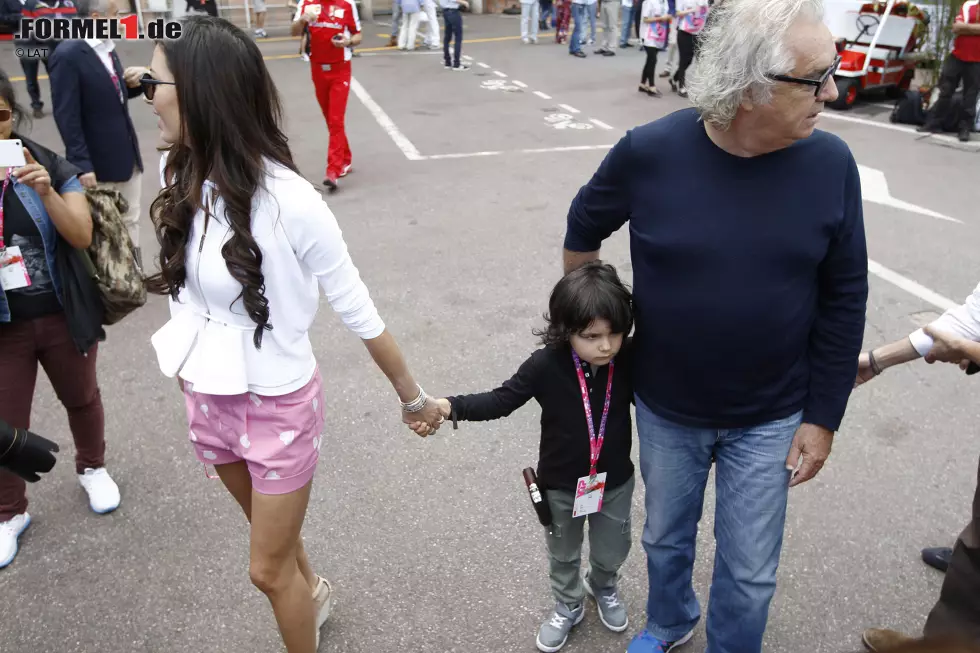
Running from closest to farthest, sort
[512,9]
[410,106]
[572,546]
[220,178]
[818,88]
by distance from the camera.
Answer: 1. [818,88]
2. [220,178]
3. [572,546]
4. [410,106]
5. [512,9]

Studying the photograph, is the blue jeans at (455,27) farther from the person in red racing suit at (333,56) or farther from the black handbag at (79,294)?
the black handbag at (79,294)

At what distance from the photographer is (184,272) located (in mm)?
2090

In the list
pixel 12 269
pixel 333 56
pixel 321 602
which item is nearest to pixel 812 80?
pixel 321 602

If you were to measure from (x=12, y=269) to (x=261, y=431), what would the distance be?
4.25ft

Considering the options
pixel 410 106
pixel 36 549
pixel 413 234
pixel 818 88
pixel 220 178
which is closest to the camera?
pixel 818 88

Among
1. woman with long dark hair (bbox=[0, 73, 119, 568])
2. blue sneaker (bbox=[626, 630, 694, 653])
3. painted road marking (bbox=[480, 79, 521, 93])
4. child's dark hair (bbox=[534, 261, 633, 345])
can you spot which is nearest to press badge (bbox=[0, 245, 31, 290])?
woman with long dark hair (bbox=[0, 73, 119, 568])

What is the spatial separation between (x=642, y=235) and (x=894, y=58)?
11.1 meters

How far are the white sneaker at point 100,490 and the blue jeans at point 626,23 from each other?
15.3 metres

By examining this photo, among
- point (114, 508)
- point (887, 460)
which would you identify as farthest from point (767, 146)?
point (114, 508)

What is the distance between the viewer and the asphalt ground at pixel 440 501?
9.33 ft

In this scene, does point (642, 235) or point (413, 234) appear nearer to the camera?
point (642, 235)

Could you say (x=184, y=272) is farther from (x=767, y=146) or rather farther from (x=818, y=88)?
(x=818, y=88)

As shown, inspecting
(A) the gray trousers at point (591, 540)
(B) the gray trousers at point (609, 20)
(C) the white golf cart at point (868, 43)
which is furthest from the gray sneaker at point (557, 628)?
(B) the gray trousers at point (609, 20)

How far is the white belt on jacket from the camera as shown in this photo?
2.09 meters
